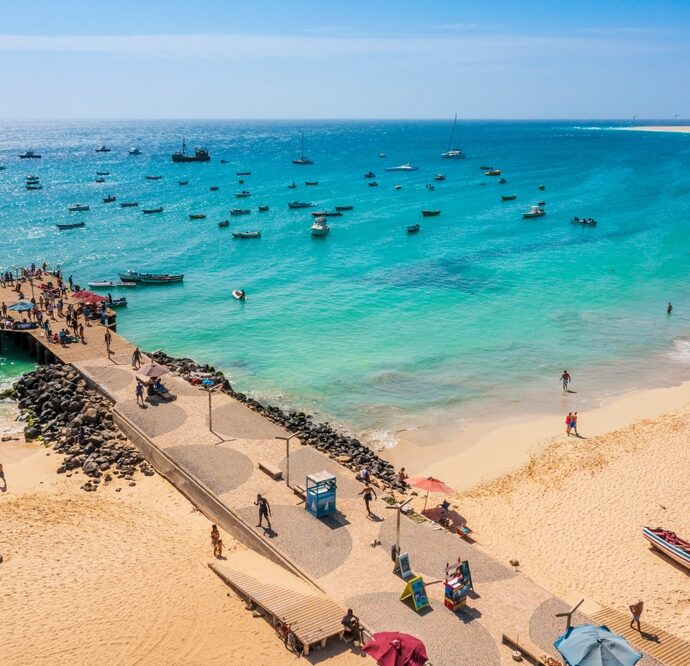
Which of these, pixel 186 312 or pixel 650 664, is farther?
pixel 186 312

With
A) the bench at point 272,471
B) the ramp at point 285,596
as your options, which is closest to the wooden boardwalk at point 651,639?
the ramp at point 285,596

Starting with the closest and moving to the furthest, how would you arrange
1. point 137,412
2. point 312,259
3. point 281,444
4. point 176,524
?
point 176,524 < point 281,444 < point 137,412 < point 312,259

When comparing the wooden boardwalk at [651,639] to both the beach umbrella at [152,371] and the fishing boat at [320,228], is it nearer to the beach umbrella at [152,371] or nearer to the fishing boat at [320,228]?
the beach umbrella at [152,371]

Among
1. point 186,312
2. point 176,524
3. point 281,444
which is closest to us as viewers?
point 176,524

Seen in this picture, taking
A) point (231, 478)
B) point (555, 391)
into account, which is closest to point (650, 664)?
point (231, 478)

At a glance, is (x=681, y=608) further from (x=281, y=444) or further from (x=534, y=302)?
(x=534, y=302)

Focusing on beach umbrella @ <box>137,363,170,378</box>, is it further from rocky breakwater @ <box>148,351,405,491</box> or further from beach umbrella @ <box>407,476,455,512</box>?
beach umbrella @ <box>407,476,455,512</box>
